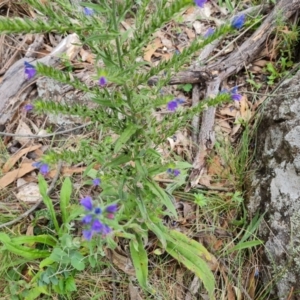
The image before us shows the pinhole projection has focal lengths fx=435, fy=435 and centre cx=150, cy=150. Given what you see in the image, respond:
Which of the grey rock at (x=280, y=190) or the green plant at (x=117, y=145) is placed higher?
the green plant at (x=117, y=145)

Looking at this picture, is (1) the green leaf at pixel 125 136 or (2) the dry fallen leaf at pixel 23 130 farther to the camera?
(2) the dry fallen leaf at pixel 23 130

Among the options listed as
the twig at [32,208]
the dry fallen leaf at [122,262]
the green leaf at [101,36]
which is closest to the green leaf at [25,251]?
the twig at [32,208]

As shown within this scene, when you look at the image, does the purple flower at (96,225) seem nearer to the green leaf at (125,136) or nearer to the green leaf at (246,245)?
the green leaf at (125,136)

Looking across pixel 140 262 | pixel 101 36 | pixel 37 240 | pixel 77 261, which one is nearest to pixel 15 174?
pixel 37 240

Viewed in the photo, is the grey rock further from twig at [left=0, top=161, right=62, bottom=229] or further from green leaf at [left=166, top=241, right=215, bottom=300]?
twig at [left=0, top=161, right=62, bottom=229]

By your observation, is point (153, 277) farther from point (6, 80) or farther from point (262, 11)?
point (262, 11)

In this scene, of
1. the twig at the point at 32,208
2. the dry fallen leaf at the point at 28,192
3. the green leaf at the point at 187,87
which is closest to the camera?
the twig at the point at 32,208

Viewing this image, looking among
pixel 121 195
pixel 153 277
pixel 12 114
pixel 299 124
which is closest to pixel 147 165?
pixel 121 195

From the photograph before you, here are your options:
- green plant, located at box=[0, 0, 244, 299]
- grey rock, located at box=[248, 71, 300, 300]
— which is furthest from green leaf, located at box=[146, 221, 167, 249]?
grey rock, located at box=[248, 71, 300, 300]
